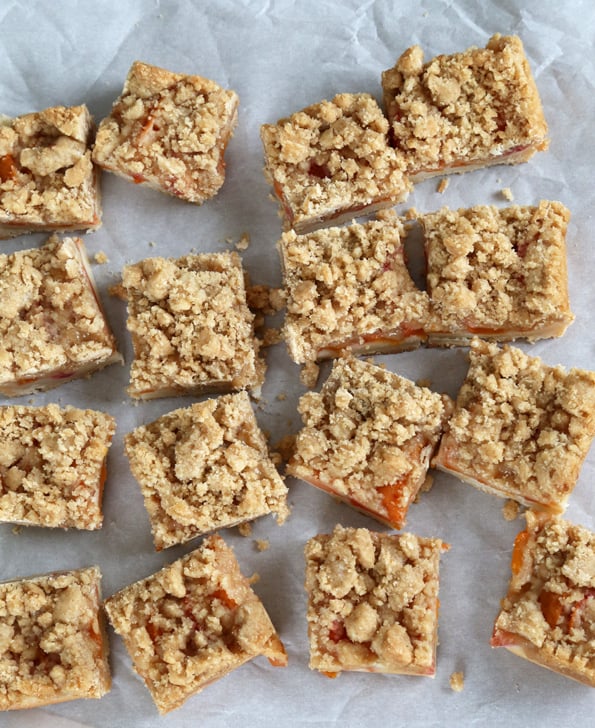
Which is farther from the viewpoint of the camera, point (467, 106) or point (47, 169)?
point (47, 169)

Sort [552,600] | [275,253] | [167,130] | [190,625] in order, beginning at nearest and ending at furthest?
[552,600]
[190,625]
[167,130]
[275,253]

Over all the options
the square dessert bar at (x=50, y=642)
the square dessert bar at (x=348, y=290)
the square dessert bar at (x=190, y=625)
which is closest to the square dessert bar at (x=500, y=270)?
the square dessert bar at (x=348, y=290)

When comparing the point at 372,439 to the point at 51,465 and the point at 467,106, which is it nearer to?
the point at 51,465

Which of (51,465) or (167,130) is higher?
(167,130)

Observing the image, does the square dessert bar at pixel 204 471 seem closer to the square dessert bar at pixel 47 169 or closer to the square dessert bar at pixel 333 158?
the square dessert bar at pixel 333 158

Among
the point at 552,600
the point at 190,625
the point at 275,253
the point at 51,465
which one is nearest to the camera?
the point at 552,600

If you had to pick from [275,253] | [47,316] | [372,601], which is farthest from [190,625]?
[275,253]
